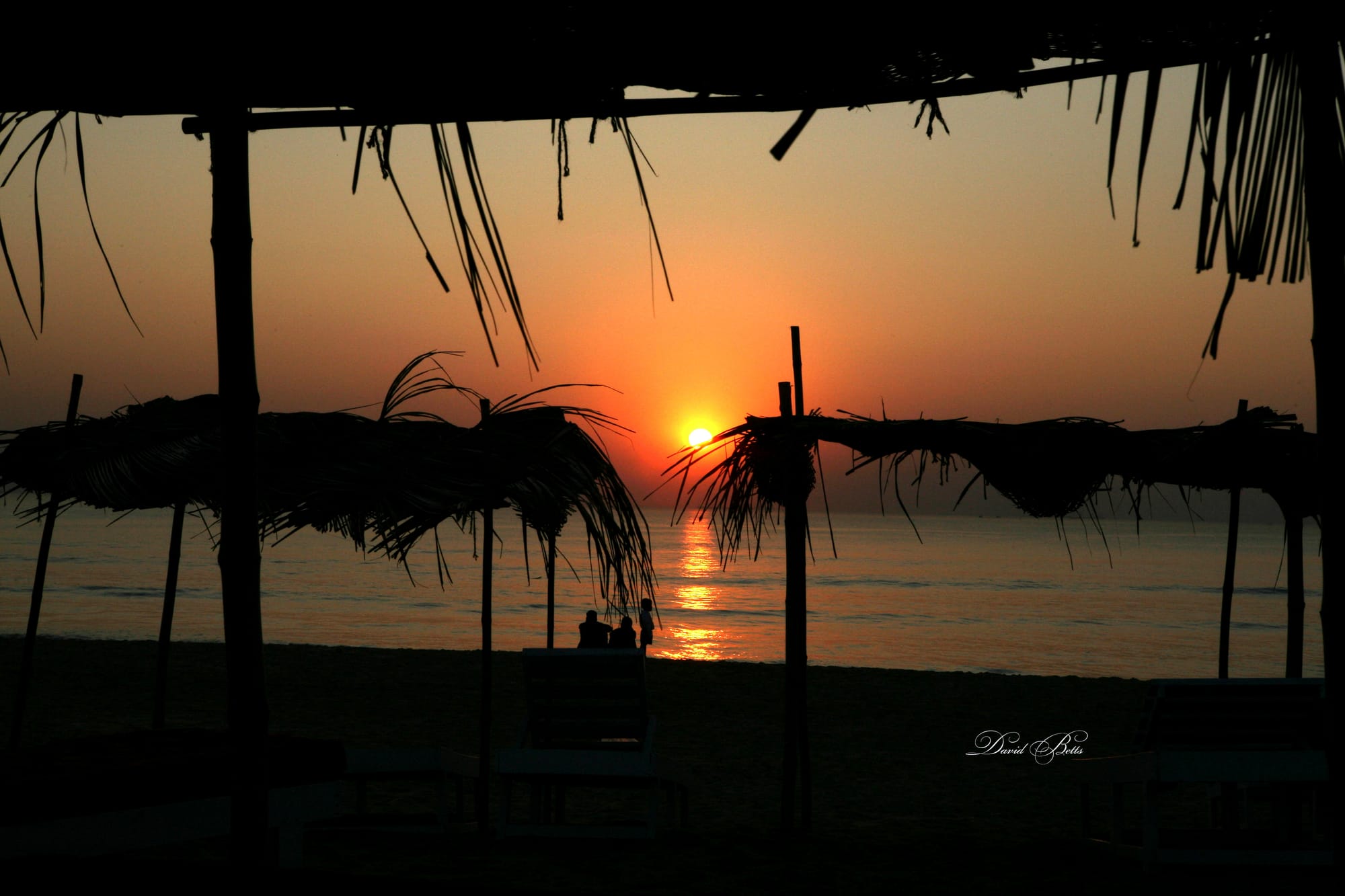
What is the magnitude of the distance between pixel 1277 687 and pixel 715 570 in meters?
57.9

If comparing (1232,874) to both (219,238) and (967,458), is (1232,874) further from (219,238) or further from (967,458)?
(219,238)

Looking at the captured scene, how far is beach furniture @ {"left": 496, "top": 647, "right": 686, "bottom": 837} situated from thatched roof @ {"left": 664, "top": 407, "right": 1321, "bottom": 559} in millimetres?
1085

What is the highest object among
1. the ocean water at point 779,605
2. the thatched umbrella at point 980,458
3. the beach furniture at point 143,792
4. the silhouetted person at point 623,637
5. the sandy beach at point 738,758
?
Result: the thatched umbrella at point 980,458

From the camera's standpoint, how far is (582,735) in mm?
6766

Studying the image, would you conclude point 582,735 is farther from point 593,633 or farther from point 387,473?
point 593,633

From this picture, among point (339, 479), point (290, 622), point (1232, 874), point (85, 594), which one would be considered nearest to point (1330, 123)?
point (339, 479)

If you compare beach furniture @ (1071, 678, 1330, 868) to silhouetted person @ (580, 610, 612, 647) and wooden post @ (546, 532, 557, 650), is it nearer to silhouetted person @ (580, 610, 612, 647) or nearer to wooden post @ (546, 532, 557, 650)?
wooden post @ (546, 532, 557, 650)

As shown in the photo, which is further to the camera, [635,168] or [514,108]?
[514,108]

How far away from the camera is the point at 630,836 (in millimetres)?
6508

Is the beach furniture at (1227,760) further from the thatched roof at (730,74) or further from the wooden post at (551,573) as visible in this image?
the thatched roof at (730,74)

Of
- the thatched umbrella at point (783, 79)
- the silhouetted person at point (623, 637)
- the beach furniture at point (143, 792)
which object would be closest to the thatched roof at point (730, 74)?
the thatched umbrella at point (783, 79)

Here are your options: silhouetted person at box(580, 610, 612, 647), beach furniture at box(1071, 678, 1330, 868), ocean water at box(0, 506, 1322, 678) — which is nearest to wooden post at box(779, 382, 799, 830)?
beach furniture at box(1071, 678, 1330, 868)

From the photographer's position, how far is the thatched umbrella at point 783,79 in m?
1.55

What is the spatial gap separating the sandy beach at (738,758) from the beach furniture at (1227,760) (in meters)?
0.19
